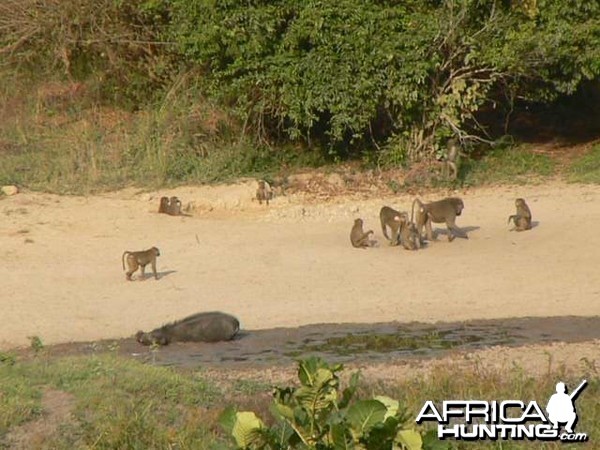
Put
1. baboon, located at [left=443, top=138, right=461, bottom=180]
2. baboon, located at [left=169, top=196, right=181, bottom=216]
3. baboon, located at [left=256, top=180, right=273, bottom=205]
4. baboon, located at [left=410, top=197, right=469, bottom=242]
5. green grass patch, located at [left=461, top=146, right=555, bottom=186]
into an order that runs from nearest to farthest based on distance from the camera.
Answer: baboon, located at [left=410, top=197, right=469, bottom=242] → baboon, located at [left=169, top=196, right=181, bottom=216] → baboon, located at [left=256, top=180, right=273, bottom=205] → baboon, located at [left=443, top=138, right=461, bottom=180] → green grass patch, located at [left=461, top=146, right=555, bottom=186]

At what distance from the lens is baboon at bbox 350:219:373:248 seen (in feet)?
55.5

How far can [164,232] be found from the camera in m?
17.9

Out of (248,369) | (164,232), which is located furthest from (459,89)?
(248,369)

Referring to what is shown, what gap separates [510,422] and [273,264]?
26.9 feet

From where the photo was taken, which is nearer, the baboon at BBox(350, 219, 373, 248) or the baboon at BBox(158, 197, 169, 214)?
the baboon at BBox(350, 219, 373, 248)

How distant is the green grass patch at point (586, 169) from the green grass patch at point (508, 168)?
0.36 metres

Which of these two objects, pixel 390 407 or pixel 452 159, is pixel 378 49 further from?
pixel 390 407

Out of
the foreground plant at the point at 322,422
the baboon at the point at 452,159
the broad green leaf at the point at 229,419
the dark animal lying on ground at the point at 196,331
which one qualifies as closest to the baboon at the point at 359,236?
the dark animal lying on ground at the point at 196,331

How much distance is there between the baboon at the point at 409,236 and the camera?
55.4 ft

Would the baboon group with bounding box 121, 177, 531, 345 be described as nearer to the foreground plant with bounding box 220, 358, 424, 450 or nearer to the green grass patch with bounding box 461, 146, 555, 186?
the green grass patch with bounding box 461, 146, 555, 186

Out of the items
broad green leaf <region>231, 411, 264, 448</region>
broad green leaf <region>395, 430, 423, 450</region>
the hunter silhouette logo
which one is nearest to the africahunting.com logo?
the hunter silhouette logo

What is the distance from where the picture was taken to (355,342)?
1310 centimetres

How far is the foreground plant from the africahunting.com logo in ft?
4.50

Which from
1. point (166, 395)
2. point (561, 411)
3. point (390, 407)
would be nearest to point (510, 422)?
point (561, 411)
